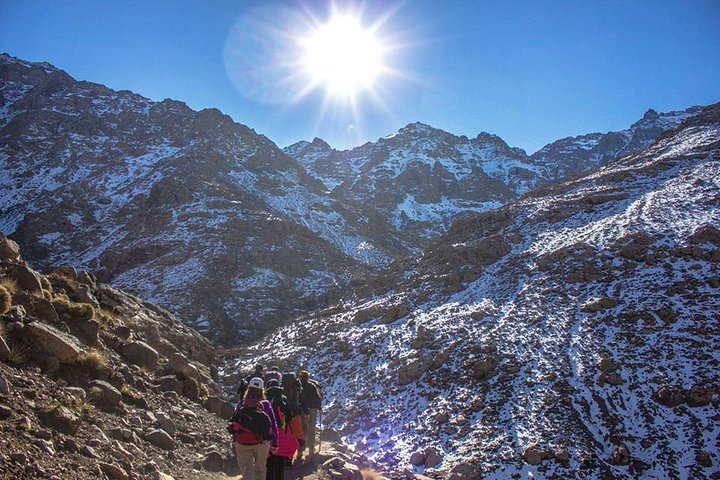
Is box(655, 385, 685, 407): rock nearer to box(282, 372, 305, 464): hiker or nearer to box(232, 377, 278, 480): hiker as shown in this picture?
box(282, 372, 305, 464): hiker

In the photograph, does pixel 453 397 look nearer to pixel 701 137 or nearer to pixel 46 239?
pixel 701 137

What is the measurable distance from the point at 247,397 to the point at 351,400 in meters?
13.5

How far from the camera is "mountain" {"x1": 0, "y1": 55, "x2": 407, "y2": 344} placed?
44.6m

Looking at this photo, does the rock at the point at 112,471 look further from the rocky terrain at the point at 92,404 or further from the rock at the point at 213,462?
the rock at the point at 213,462

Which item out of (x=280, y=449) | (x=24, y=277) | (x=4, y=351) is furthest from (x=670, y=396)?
(x=24, y=277)

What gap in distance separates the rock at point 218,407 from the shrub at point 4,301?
6573mm

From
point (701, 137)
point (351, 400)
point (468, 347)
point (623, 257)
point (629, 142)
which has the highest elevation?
point (629, 142)

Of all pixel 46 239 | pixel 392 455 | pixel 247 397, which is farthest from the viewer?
pixel 46 239

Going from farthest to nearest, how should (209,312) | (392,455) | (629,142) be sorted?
(629,142) → (209,312) → (392,455)

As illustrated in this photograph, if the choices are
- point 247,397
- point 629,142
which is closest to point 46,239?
point 247,397

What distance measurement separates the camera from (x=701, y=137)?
148 feet

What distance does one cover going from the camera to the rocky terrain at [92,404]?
613 centimetres

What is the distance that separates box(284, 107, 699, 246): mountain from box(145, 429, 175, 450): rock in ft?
274

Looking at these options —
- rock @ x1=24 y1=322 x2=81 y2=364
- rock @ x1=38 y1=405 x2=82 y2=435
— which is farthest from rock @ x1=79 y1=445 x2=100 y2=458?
rock @ x1=24 y1=322 x2=81 y2=364
